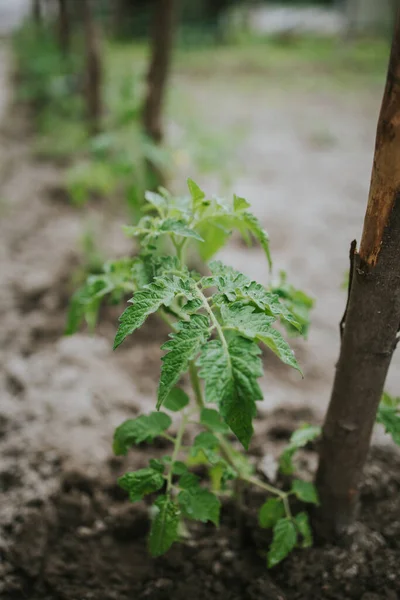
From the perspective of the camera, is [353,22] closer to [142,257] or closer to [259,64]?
[259,64]

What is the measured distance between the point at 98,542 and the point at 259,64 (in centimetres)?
1235

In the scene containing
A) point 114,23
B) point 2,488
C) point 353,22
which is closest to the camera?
point 2,488

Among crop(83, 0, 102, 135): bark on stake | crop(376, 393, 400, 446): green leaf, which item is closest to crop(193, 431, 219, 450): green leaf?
crop(376, 393, 400, 446): green leaf

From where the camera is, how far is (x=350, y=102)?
29.0 ft

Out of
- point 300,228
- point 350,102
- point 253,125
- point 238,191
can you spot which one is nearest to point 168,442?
point 300,228

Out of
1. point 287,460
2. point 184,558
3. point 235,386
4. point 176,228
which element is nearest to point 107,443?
point 184,558

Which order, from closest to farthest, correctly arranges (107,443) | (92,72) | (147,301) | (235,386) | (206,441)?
(235,386) < (147,301) < (206,441) < (107,443) < (92,72)

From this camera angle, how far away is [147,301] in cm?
117

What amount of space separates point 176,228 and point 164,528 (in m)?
0.77

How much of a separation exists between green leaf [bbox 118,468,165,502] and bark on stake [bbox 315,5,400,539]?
21.3 inches

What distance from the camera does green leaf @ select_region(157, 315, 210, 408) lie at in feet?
3.47

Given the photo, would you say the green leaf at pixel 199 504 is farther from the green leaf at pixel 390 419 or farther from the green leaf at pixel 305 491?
the green leaf at pixel 390 419

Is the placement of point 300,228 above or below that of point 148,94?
below

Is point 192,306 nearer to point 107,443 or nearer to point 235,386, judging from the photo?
point 235,386
